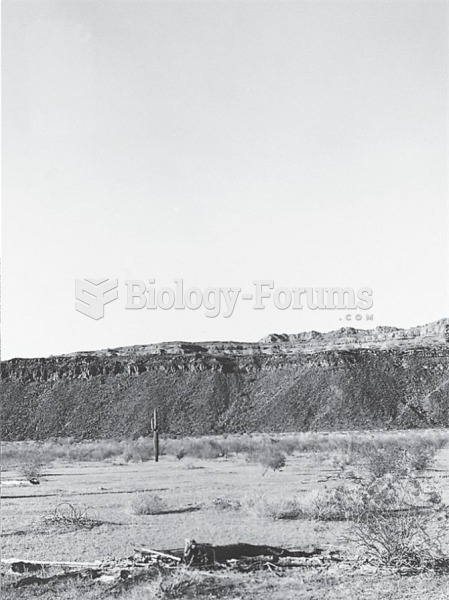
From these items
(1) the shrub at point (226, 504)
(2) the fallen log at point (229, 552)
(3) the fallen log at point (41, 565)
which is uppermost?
(2) the fallen log at point (229, 552)

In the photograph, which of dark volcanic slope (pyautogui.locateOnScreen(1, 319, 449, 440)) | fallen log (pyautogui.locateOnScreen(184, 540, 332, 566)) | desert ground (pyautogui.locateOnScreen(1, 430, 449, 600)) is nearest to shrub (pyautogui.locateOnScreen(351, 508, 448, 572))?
desert ground (pyautogui.locateOnScreen(1, 430, 449, 600))

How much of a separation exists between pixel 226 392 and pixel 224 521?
58.9 meters

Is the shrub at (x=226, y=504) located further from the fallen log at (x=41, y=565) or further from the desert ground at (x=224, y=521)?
the fallen log at (x=41, y=565)

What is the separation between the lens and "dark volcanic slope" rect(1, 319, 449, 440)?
62.1 metres

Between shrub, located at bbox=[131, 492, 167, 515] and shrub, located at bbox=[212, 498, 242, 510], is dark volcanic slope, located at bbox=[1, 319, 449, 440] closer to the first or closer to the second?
shrub, located at bbox=[212, 498, 242, 510]

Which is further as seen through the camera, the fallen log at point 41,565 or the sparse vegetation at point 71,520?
the sparse vegetation at point 71,520

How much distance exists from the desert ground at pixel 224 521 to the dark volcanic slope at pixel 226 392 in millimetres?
36383

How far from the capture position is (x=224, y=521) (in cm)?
1291

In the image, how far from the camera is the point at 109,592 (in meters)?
8.14

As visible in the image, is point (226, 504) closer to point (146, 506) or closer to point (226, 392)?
point (146, 506)

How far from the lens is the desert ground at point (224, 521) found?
27.4 feet

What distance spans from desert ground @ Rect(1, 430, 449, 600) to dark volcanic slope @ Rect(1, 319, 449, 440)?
36383 mm

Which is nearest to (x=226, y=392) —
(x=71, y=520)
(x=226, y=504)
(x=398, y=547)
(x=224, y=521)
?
(x=226, y=504)

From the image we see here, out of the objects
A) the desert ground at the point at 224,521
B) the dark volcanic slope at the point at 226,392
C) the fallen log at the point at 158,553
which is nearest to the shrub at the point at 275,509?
the desert ground at the point at 224,521
